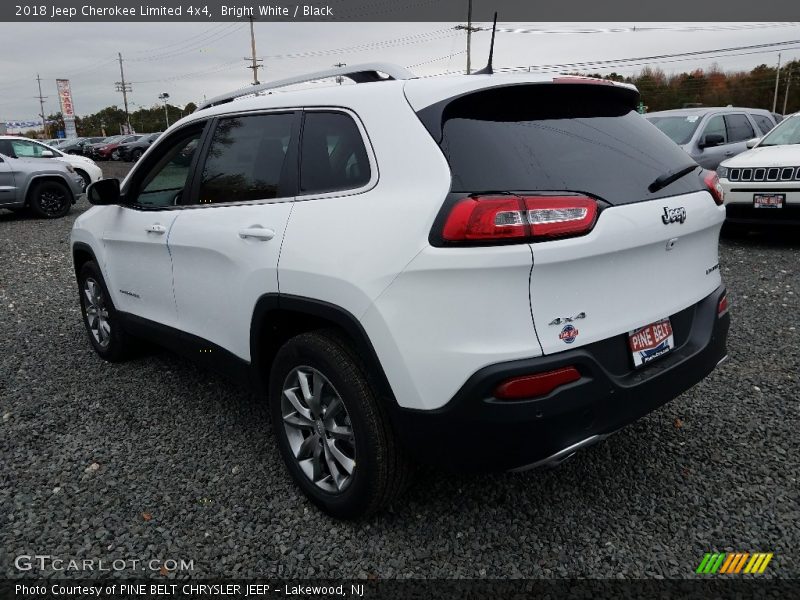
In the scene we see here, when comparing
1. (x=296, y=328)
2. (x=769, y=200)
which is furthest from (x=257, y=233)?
(x=769, y=200)

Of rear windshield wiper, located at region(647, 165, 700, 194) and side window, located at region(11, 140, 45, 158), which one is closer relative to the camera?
rear windshield wiper, located at region(647, 165, 700, 194)

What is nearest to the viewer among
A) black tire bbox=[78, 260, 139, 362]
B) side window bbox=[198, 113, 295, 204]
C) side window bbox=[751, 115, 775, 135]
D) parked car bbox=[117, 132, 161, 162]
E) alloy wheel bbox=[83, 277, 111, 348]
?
side window bbox=[198, 113, 295, 204]

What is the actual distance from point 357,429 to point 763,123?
12.5 metres

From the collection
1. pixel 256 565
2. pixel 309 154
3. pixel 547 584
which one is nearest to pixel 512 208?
pixel 309 154

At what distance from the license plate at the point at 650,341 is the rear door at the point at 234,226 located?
145cm

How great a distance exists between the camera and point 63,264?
838 centimetres

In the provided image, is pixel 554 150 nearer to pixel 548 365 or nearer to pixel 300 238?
pixel 548 365

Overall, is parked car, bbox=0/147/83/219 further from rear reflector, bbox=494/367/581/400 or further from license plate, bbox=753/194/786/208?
rear reflector, bbox=494/367/581/400

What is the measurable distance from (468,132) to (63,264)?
25.9 ft

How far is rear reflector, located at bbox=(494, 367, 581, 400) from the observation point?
6.48 feet

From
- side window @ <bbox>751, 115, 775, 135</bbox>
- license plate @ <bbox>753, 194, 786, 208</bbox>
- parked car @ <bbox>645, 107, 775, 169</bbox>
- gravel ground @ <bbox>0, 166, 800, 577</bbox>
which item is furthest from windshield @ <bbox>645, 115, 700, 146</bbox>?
gravel ground @ <bbox>0, 166, 800, 577</bbox>

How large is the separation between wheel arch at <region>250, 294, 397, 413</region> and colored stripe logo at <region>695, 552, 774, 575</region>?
134 centimetres

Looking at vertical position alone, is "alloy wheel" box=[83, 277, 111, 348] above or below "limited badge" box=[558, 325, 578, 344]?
below

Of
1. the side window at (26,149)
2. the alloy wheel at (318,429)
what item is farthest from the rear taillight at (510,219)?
the side window at (26,149)
